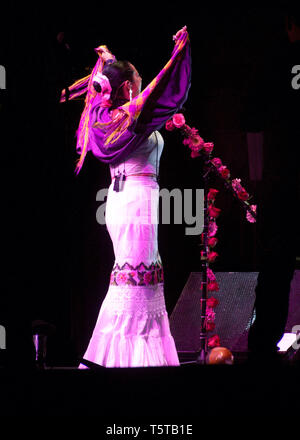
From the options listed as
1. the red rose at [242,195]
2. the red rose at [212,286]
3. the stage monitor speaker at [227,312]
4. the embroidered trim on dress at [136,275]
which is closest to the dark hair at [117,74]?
the embroidered trim on dress at [136,275]

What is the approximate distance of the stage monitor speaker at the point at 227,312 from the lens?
4066 millimetres

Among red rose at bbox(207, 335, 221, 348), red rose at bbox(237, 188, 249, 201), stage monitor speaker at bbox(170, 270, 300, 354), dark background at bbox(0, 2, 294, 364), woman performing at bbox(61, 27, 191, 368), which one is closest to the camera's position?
dark background at bbox(0, 2, 294, 364)

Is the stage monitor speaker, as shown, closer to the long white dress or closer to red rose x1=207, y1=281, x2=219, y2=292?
red rose x1=207, y1=281, x2=219, y2=292

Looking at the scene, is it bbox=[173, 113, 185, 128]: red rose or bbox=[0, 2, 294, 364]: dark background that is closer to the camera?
bbox=[0, 2, 294, 364]: dark background

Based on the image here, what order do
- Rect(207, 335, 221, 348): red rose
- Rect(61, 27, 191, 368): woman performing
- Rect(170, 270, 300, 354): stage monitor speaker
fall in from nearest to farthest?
Rect(61, 27, 191, 368): woman performing < Rect(207, 335, 221, 348): red rose < Rect(170, 270, 300, 354): stage monitor speaker

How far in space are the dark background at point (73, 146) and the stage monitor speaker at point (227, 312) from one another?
0.27 m

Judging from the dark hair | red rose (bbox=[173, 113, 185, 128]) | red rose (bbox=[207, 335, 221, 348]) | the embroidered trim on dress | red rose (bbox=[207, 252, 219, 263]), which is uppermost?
the dark hair

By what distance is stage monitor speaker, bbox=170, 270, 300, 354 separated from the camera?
13.3ft

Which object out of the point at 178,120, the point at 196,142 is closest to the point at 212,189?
the point at 196,142

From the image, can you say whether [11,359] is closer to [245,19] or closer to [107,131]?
[107,131]

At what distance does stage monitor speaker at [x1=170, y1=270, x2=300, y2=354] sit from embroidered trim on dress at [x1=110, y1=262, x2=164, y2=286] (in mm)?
1034

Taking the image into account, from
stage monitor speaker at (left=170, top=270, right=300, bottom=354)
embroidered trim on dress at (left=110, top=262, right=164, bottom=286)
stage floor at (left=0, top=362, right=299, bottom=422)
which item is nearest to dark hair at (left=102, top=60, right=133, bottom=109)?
embroidered trim on dress at (left=110, top=262, right=164, bottom=286)

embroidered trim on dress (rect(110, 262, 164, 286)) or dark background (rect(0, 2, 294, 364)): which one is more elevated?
dark background (rect(0, 2, 294, 364))
